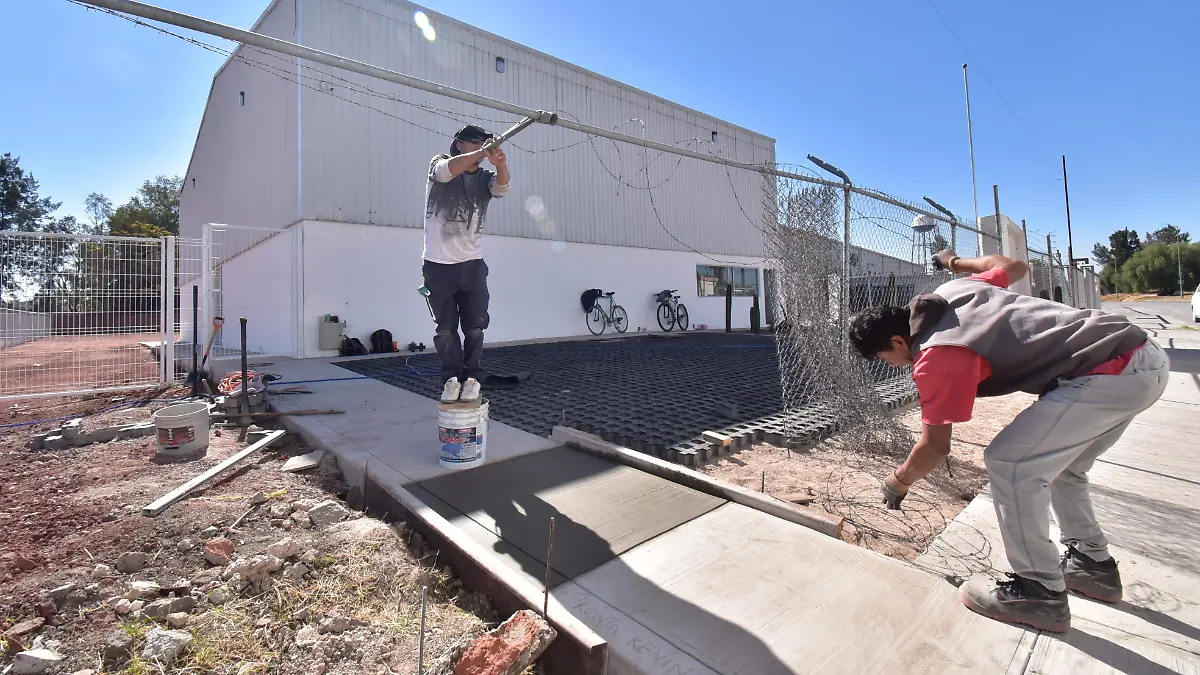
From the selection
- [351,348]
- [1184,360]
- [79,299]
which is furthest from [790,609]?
[1184,360]

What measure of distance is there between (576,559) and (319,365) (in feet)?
20.9

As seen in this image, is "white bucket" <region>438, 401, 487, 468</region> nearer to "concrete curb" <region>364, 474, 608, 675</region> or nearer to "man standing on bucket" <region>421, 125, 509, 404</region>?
"concrete curb" <region>364, 474, 608, 675</region>

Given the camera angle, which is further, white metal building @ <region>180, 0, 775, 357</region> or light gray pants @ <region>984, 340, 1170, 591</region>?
white metal building @ <region>180, 0, 775, 357</region>

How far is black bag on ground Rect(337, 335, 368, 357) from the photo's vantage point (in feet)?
27.8

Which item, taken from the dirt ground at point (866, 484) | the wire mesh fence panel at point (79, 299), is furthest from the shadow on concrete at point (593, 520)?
the wire mesh fence panel at point (79, 299)

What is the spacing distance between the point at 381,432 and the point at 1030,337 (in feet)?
10.7

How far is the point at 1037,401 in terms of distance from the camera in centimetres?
159

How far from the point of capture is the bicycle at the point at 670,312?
13906mm

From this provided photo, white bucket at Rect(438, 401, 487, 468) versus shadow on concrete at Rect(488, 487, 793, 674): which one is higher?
white bucket at Rect(438, 401, 487, 468)

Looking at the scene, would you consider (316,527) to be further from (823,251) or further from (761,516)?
(823,251)

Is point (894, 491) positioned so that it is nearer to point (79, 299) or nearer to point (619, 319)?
point (79, 299)

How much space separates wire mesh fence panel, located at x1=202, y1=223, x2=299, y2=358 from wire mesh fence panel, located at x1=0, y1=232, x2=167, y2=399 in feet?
2.05

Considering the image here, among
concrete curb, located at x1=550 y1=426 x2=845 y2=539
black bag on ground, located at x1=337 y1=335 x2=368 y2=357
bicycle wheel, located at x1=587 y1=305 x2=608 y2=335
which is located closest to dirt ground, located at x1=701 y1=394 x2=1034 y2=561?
Result: concrete curb, located at x1=550 y1=426 x2=845 y2=539

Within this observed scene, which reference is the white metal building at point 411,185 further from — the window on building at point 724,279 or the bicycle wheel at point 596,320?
the bicycle wheel at point 596,320
